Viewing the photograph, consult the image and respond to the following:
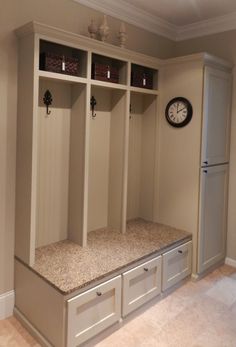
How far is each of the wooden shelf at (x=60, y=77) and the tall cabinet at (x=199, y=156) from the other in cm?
103

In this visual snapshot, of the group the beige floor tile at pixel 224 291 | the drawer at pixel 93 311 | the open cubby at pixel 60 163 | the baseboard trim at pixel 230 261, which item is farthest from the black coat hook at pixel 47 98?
the baseboard trim at pixel 230 261

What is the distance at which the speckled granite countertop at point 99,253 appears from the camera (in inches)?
86.4

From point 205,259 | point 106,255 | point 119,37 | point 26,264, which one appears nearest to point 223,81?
point 119,37

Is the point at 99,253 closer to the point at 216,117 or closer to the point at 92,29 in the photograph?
the point at 216,117

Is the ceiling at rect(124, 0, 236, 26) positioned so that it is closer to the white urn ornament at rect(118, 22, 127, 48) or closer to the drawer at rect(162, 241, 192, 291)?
the white urn ornament at rect(118, 22, 127, 48)

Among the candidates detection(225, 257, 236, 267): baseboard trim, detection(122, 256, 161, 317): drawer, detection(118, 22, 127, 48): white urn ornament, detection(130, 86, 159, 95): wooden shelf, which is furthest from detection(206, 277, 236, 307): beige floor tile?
detection(118, 22, 127, 48): white urn ornament

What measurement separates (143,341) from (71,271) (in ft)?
2.30

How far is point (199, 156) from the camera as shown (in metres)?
2.98

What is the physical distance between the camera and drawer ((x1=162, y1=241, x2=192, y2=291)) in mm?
2814

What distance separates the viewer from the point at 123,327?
2.42m

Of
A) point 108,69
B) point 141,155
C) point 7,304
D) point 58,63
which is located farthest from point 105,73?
point 7,304

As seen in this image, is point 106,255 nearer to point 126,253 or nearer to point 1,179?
point 126,253

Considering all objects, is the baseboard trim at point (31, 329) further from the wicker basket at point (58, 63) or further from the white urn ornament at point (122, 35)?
the white urn ornament at point (122, 35)

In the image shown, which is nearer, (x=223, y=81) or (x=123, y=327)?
(x=123, y=327)
